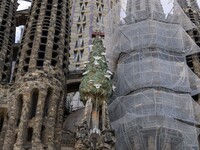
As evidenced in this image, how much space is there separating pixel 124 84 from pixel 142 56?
1.69 m

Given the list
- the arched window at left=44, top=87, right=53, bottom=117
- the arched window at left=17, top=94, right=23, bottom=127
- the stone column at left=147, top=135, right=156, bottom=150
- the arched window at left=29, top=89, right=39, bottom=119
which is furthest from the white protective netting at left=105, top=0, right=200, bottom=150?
the arched window at left=17, top=94, right=23, bottom=127

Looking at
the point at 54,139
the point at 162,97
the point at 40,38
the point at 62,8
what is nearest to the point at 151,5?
the point at 62,8

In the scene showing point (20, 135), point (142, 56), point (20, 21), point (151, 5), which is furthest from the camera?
point (20, 21)

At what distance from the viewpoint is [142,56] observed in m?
24.9

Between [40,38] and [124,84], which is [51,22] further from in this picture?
[124,84]

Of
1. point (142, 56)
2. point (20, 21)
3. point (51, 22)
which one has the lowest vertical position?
point (142, 56)

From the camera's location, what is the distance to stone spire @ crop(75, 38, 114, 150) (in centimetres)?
2005

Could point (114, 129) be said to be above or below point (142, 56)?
below

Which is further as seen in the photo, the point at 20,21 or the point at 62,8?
the point at 20,21

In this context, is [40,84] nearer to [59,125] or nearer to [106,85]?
[59,125]

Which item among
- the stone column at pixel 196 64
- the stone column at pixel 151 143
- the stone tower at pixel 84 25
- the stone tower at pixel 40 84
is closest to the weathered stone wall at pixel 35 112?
the stone tower at pixel 40 84

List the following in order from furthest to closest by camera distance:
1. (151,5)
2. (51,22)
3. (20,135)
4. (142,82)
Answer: (151,5) → (51,22) → (142,82) → (20,135)

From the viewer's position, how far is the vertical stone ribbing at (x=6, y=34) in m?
26.0

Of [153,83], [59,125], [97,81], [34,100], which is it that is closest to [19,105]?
[34,100]
